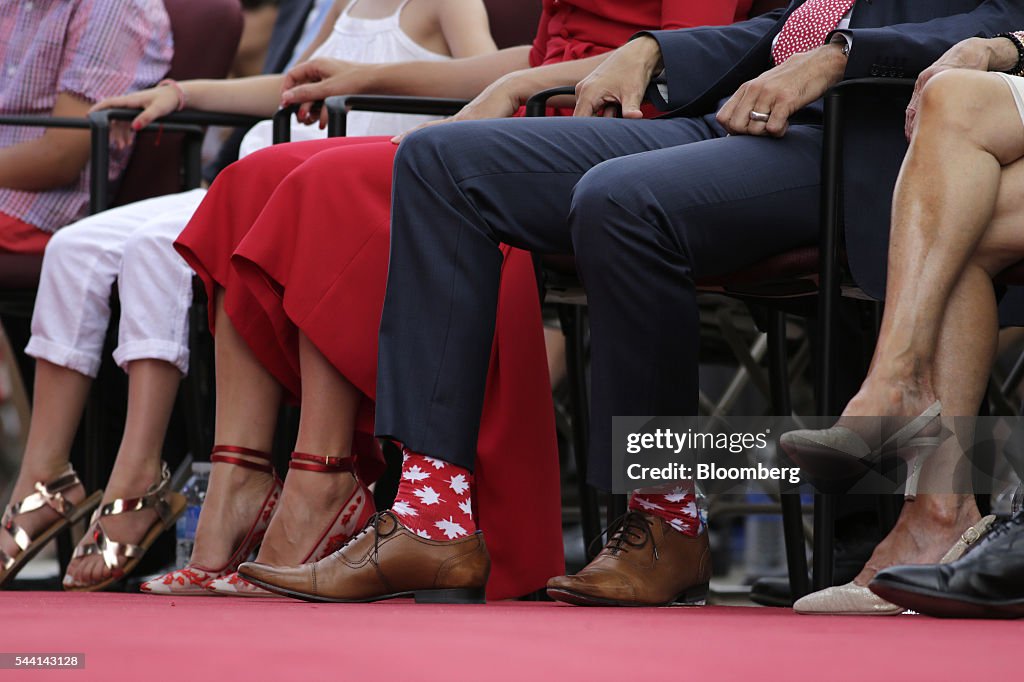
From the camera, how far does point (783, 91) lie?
1745 mm

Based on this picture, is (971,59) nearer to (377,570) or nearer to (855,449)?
(855,449)

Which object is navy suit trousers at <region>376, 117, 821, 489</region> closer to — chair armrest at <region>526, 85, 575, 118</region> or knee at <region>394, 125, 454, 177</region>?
knee at <region>394, 125, 454, 177</region>

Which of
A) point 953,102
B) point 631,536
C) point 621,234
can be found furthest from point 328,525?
point 953,102

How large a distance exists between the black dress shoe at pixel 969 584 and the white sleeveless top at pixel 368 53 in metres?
1.68

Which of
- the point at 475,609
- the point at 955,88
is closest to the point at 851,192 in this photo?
the point at 955,88

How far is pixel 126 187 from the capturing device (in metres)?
3.05

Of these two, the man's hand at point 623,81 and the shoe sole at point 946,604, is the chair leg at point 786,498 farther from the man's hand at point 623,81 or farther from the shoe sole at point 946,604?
the shoe sole at point 946,604

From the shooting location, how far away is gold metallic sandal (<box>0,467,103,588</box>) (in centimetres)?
228

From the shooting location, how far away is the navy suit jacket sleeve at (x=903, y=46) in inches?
68.0

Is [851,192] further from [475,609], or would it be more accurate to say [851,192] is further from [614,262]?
[475,609]

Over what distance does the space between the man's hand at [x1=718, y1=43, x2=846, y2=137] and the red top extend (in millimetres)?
382

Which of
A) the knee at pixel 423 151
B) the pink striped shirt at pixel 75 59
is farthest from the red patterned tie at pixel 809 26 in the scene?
the pink striped shirt at pixel 75 59

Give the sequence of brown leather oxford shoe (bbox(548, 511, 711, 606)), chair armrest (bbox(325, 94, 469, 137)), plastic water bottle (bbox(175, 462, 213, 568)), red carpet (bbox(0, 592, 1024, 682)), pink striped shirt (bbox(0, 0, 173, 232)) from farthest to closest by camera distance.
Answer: pink striped shirt (bbox(0, 0, 173, 232))
plastic water bottle (bbox(175, 462, 213, 568))
chair armrest (bbox(325, 94, 469, 137))
brown leather oxford shoe (bbox(548, 511, 711, 606))
red carpet (bbox(0, 592, 1024, 682))

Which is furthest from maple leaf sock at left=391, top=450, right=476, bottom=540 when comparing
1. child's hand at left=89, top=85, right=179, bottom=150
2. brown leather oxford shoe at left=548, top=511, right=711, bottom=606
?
child's hand at left=89, top=85, right=179, bottom=150
